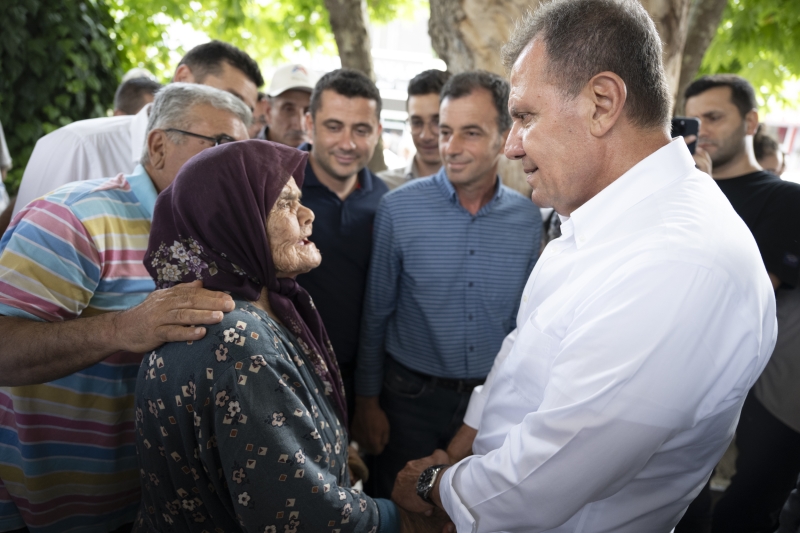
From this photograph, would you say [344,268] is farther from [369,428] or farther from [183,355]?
[183,355]

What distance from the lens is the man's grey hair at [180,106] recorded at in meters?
2.38

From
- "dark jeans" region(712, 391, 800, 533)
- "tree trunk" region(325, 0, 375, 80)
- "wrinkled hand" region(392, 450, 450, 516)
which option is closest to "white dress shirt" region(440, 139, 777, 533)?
"wrinkled hand" region(392, 450, 450, 516)

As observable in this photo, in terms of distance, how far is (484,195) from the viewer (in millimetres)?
3152

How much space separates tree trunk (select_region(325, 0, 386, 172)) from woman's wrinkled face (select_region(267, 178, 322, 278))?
352 cm

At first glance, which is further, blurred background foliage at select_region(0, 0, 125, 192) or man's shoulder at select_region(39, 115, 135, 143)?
blurred background foliage at select_region(0, 0, 125, 192)

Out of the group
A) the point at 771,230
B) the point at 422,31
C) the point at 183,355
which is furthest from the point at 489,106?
the point at 422,31

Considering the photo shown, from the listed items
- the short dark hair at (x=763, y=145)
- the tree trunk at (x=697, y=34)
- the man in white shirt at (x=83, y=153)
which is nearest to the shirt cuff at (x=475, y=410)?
the man in white shirt at (x=83, y=153)

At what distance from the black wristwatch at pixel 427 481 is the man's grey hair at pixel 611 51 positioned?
1.20 m

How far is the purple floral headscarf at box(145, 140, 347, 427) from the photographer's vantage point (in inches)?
69.1

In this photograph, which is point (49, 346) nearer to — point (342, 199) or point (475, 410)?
point (475, 410)

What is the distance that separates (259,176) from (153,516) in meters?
1.08

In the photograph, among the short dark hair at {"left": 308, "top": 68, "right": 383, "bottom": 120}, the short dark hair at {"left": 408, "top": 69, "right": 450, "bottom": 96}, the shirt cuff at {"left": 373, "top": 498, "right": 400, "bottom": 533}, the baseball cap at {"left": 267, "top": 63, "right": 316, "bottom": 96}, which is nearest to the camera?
the shirt cuff at {"left": 373, "top": 498, "right": 400, "bottom": 533}

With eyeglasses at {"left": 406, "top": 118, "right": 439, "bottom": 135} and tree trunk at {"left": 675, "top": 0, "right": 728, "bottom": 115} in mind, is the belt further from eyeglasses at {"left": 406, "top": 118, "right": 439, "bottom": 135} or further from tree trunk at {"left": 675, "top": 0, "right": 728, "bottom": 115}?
tree trunk at {"left": 675, "top": 0, "right": 728, "bottom": 115}

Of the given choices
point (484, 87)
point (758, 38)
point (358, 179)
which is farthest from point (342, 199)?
point (758, 38)
